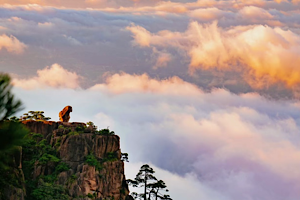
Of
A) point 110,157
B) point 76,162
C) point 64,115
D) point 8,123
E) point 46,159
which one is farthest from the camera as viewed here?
point 64,115

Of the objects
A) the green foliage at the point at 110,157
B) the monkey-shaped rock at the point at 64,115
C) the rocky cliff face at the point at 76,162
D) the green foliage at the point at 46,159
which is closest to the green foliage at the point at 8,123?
the rocky cliff face at the point at 76,162

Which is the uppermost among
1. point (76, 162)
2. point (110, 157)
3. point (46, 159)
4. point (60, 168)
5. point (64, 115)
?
point (64, 115)

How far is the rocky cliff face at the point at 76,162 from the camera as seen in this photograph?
73.6 m

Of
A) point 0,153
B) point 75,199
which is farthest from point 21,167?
point 0,153

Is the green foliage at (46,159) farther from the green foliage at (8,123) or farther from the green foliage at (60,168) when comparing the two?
the green foliage at (8,123)

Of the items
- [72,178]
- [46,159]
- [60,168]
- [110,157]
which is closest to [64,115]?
[110,157]

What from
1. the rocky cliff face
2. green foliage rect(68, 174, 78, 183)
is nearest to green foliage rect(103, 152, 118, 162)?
the rocky cliff face

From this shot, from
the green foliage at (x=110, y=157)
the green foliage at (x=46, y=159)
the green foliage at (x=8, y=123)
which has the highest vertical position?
the green foliage at (x=110, y=157)

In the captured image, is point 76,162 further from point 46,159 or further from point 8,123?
point 8,123

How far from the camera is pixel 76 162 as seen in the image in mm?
76938

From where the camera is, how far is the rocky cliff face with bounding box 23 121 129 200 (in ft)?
241

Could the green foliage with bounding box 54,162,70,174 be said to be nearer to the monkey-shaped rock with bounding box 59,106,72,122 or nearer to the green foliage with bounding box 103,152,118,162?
the green foliage with bounding box 103,152,118,162

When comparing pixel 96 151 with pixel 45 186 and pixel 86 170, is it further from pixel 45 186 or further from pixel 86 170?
pixel 45 186

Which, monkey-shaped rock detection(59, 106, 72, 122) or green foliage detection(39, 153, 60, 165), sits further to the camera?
monkey-shaped rock detection(59, 106, 72, 122)
